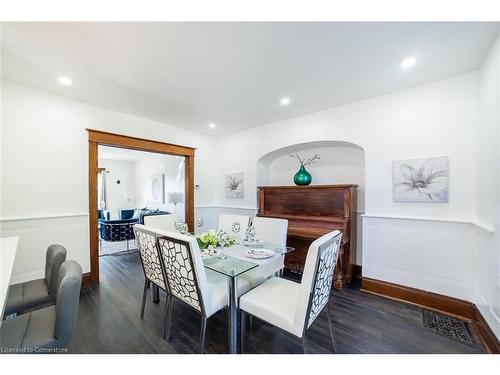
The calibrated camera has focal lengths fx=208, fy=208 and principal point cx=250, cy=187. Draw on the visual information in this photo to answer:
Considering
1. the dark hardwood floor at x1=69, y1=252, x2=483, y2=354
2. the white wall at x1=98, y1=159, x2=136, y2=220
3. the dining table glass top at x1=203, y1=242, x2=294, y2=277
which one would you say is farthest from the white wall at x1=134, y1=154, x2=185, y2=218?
the dining table glass top at x1=203, y1=242, x2=294, y2=277

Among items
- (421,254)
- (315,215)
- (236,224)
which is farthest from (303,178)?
(421,254)

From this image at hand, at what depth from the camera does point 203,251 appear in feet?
6.96

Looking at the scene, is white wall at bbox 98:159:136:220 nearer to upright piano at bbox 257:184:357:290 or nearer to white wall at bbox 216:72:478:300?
upright piano at bbox 257:184:357:290

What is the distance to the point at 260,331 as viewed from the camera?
1.98m

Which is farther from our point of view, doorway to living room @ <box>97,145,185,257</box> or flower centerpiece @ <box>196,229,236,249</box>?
doorway to living room @ <box>97,145,185,257</box>

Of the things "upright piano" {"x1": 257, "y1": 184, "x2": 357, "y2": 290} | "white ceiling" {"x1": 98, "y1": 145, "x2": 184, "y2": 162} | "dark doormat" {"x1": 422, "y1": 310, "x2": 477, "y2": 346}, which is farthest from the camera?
"white ceiling" {"x1": 98, "y1": 145, "x2": 184, "y2": 162}

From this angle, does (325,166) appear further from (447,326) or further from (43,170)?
(43,170)

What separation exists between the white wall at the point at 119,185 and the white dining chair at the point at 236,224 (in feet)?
21.5

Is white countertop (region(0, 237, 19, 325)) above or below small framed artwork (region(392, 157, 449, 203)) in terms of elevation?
below

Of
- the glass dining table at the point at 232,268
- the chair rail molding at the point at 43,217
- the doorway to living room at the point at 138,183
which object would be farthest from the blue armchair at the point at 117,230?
the glass dining table at the point at 232,268

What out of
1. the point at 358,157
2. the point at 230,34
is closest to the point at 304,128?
the point at 358,157

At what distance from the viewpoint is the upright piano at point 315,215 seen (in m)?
2.99

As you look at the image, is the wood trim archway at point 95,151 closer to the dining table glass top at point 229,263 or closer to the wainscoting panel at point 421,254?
the dining table glass top at point 229,263

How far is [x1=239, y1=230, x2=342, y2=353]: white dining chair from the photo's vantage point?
54.7 inches
